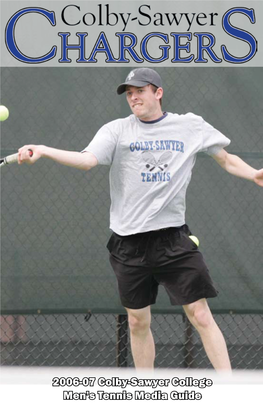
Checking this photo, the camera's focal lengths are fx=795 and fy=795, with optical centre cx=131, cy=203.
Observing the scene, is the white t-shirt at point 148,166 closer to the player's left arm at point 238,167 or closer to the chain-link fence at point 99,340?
the player's left arm at point 238,167

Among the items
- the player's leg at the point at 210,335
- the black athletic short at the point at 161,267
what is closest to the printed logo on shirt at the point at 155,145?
the black athletic short at the point at 161,267

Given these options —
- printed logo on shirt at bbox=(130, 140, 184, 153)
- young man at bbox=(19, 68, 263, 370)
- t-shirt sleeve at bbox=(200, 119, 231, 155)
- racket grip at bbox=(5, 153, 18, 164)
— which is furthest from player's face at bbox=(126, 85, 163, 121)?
racket grip at bbox=(5, 153, 18, 164)

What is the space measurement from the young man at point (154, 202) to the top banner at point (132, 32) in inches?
49.3

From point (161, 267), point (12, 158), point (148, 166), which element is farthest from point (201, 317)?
point (12, 158)

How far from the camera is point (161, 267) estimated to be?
163 inches

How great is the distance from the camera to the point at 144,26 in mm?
5340

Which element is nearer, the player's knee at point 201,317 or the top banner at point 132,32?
the player's knee at point 201,317

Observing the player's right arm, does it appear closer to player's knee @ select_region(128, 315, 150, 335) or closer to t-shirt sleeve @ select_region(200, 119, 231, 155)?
t-shirt sleeve @ select_region(200, 119, 231, 155)

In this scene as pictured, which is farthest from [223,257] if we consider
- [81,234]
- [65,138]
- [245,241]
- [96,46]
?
[96,46]

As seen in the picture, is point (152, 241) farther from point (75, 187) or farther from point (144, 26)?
point (144, 26)

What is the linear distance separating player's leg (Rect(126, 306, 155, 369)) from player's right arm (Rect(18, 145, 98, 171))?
860 mm

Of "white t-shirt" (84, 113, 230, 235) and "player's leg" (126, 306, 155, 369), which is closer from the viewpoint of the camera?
"white t-shirt" (84, 113, 230, 235)

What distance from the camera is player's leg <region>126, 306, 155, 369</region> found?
4.21 meters

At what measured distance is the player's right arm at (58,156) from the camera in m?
3.57
